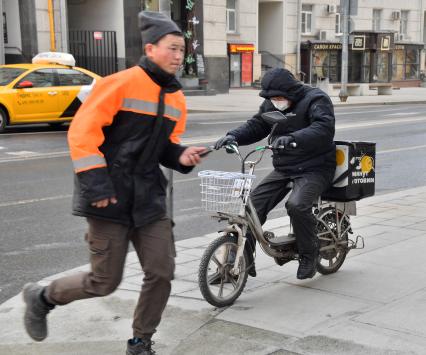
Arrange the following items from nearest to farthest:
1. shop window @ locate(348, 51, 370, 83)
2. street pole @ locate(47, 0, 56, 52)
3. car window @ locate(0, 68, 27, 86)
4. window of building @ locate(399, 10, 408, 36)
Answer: car window @ locate(0, 68, 27, 86), street pole @ locate(47, 0, 56, 52), shop window @ locate(348, 51, 370, 83), window of building @ locate(399, 10, 408, 36)

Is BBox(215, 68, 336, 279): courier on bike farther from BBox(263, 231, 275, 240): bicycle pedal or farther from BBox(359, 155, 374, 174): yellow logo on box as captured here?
BBox(359, 155, 374, 174): yellow logo on box

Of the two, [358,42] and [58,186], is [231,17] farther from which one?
[58,186]

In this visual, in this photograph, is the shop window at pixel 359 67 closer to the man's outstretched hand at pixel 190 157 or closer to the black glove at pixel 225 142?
the black glove at pixel 225 142

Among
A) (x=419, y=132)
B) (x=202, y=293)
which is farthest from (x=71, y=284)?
(x=419, y=132)

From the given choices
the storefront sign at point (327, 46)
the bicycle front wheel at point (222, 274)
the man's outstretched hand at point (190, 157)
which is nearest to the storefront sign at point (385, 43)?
the storefront sign at point (327, 46)

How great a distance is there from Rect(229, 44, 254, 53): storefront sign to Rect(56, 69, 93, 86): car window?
2138cm

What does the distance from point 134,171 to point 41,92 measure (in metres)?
13.3

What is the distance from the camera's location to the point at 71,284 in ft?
12.3

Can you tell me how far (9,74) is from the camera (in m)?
16.5

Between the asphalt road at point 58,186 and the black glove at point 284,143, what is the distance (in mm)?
2272

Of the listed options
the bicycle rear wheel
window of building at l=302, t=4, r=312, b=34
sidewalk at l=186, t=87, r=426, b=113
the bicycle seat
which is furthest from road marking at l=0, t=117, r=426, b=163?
window of building at l=302, t=4, r=312, b=34

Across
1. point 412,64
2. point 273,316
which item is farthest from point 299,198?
point 412,64

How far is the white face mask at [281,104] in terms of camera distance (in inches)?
197

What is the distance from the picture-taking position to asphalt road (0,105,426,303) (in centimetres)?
618
